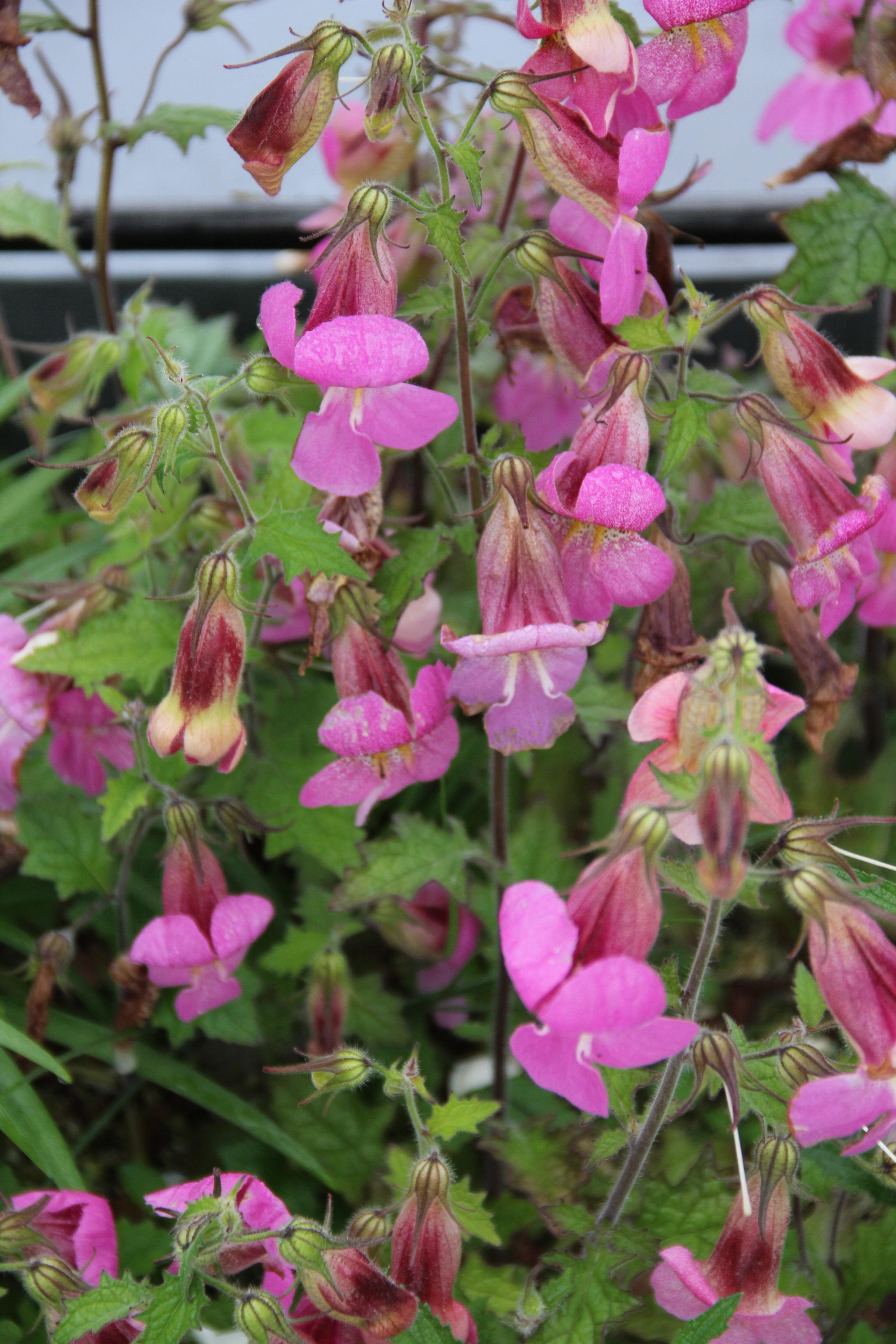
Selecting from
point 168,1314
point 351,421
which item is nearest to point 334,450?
point 351,421

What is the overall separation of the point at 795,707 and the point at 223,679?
1.38ft

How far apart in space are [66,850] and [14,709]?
0.19m

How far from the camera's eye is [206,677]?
35.8 inches

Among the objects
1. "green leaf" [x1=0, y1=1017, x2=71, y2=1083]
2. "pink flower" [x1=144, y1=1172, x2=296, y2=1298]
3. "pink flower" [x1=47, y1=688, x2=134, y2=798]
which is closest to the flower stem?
"pink flower" [x1=144, y1=1172, x2=296, y2=1298]

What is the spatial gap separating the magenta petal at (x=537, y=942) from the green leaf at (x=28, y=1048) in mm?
518

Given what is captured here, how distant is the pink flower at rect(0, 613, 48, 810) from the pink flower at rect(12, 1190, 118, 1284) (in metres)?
0.40

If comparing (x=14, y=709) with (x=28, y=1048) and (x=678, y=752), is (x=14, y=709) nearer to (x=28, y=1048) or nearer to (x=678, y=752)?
(x=28, y=1048)

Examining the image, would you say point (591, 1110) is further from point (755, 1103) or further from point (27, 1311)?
point (27, 1311)

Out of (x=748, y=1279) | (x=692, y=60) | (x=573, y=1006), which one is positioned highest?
(x=692, y=60)

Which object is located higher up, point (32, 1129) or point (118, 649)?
point (118, 649)

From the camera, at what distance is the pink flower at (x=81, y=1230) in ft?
3.08

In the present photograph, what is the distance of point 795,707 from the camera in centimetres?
76

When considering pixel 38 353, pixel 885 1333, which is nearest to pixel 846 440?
pixel 885 1333

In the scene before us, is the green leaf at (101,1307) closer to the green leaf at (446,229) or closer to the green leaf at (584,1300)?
the green leaf at (584,1300)
